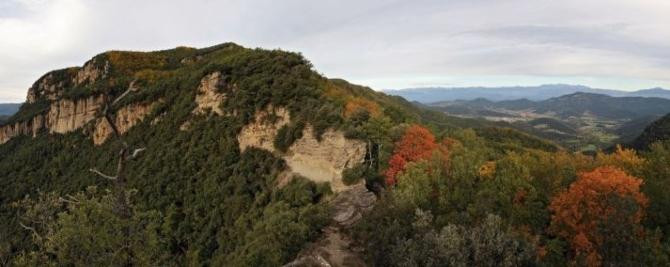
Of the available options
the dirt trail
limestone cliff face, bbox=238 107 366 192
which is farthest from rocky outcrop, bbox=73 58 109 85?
the dirt trail

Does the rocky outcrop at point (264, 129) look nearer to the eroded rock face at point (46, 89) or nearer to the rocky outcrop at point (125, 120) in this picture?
the rocky outcrop at point (125, 120)

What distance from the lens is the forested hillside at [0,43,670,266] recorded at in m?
15.2

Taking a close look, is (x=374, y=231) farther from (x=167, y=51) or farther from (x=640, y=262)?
(x=167, y=51)

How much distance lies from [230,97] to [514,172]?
38987mm

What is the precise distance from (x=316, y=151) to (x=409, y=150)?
8960 mm

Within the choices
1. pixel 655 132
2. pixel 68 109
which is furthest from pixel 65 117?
pixel 655 132

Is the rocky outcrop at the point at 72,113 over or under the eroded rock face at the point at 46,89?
under

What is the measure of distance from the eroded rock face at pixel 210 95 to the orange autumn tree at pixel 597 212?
44516 mm

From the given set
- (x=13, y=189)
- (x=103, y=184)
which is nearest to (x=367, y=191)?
(x=103, y=184)

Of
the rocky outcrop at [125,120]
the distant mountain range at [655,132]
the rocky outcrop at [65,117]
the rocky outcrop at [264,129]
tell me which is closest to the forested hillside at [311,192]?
the rocky outcrop at [264,129]

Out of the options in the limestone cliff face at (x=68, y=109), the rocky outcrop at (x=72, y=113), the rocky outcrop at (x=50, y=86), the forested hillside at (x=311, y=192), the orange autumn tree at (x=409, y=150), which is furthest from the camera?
the rocky outcrop at (x=50, y=86)

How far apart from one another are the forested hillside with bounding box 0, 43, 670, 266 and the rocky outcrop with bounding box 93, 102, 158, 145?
2971 millimetres

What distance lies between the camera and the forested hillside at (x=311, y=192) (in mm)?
15227

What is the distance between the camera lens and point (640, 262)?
23047mm
